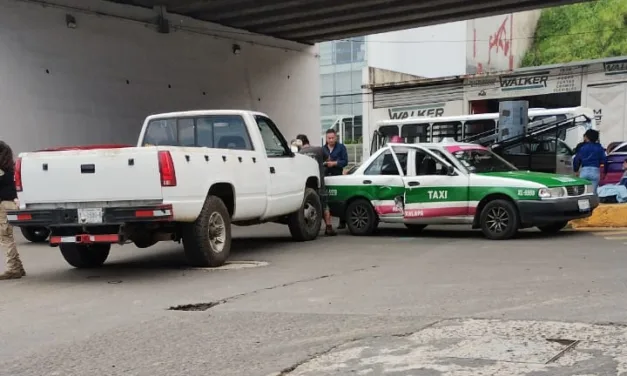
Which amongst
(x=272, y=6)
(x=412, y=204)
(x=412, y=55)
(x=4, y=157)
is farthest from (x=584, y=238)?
(x=412, y=55)

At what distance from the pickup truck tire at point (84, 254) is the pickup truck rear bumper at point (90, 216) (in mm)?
1245

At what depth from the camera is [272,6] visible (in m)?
18.7

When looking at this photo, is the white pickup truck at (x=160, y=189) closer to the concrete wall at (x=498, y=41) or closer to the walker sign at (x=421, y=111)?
the walker sign at (x=421, y=111)

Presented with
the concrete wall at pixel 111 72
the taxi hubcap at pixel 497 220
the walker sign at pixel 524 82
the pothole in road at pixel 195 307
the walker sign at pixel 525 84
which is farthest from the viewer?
the walker sign at pixel 524 82

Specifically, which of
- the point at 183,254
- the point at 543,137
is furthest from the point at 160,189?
the point at 543,137

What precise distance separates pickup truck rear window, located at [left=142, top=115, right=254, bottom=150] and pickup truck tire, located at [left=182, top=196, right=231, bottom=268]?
4.38ft

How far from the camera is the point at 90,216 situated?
25.5 ft

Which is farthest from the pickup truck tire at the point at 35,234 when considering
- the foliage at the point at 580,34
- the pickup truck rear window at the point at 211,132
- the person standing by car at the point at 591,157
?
the foliage at the point at 580,34

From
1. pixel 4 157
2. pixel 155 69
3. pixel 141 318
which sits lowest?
pixel 141 318

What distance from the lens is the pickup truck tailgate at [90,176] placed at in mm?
7664

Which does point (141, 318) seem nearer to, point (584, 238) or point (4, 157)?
point (4, 157)

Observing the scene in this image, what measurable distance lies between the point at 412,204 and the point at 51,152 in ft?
20.3

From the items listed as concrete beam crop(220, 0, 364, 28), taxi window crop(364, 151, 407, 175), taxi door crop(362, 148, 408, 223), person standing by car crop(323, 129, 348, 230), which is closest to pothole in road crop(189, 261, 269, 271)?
taxi door crop(362, 148, 408, 223)

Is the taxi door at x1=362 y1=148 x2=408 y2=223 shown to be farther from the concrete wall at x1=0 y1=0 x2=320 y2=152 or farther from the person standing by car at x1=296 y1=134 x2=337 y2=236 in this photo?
the concrete wall at x1=0 y1=0 x2=320 y2=152
